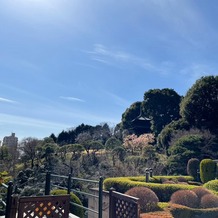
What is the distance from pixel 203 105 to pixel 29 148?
1219cm

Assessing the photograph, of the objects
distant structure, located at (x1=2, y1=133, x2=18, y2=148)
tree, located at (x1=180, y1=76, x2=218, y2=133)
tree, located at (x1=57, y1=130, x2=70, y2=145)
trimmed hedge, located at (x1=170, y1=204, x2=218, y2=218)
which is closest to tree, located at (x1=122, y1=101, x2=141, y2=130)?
tree, located at (x1=57, y1=130, x2=70, y2=145)

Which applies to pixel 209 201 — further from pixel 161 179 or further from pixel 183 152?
pixel 183 152

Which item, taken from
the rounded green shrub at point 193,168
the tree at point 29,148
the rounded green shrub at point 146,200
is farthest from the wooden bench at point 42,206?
the tree at point 29,148

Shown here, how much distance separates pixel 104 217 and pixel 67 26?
12.4 feet

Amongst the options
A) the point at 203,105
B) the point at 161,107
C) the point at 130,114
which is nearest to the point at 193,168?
the point at 203,105

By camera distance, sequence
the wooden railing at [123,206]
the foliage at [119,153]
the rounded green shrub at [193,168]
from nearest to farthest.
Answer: the wooden railing at [123,206], the rounded green shrub at [193,168], the foliage at [119,153]

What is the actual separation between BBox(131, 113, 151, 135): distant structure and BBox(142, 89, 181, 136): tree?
0.98m

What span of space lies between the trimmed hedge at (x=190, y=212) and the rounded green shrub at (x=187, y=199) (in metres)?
0.53

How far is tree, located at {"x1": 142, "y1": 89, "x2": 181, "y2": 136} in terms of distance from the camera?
2328 cm

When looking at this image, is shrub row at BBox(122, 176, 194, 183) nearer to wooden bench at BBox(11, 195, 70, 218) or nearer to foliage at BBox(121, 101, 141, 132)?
wooden bench at BBox(11, 195, 70, 218)

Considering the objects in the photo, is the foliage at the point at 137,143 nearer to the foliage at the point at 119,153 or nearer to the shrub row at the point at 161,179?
the foliage at the point at 119,153

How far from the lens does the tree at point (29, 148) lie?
14.0m

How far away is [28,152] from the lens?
46.6 feet

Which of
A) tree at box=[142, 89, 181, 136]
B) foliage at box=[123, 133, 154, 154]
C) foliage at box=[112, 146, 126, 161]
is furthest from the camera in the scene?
tree at box=[142, 89, 181, 136]
